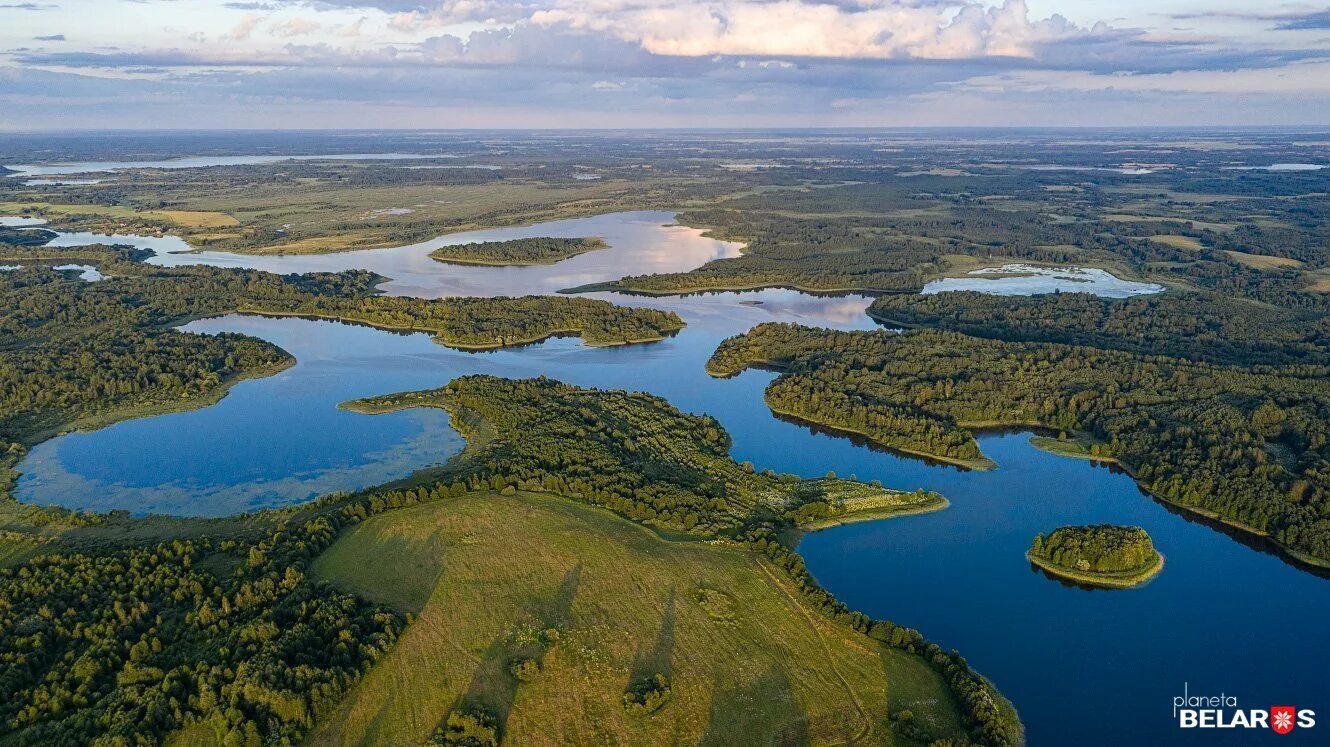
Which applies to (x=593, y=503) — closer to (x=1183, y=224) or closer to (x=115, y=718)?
(x=115, y=718)

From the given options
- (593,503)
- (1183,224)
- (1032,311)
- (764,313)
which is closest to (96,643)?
(593,503)

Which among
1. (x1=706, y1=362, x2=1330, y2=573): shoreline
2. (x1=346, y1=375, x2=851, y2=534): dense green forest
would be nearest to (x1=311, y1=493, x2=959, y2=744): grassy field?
(x1=346, y1=375, x2=851, y2=534): dense green forest

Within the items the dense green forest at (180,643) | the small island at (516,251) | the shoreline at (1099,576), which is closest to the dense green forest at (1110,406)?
the shoreline at (1099,576)

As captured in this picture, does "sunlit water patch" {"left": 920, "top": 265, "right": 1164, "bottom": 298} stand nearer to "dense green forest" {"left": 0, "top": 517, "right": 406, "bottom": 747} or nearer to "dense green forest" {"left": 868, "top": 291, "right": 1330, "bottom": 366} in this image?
"dense green forest" {"left": 868, "top": 291, "right": 1330, "bottom": 366}

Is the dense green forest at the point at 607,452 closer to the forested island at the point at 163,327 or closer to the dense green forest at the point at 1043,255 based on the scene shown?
the forested island at the point at 163,327

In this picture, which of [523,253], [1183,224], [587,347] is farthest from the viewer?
[1183,224]
